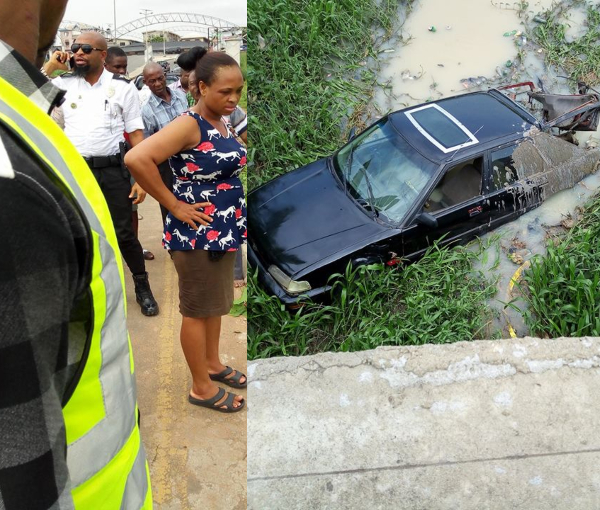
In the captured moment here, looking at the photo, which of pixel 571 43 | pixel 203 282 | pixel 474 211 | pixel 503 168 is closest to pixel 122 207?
pixel 203 282

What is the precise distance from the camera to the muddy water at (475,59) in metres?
3.30

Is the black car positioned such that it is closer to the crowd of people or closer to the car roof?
the car roof

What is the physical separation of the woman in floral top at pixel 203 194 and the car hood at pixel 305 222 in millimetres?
678

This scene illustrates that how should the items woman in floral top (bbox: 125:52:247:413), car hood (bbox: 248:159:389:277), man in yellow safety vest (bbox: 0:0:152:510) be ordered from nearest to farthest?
man in yellow safety vest (bbox: 0:0:152:510), woman in floral top (bbox: 125:52:247:413), car hood (bbox: 248:159:389:277)

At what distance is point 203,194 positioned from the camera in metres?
1.97

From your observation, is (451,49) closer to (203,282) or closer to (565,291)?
(565,291)

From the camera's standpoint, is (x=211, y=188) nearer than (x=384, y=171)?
Yes

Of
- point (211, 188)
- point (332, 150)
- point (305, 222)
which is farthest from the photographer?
point (332, 150)

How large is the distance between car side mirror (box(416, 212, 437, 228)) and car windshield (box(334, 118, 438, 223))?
7cm

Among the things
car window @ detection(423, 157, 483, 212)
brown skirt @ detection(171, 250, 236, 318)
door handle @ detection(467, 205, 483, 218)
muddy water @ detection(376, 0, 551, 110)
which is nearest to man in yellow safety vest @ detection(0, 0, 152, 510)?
brown skirt @ detection(171, 250, 236, 318)

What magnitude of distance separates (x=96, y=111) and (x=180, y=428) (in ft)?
4.73

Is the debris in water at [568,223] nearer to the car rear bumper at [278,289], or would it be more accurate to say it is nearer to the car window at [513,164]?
the car window at [513,164]

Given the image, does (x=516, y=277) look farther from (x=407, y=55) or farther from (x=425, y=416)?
(x=407, y=55)

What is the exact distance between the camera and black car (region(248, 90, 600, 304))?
2.83 m
